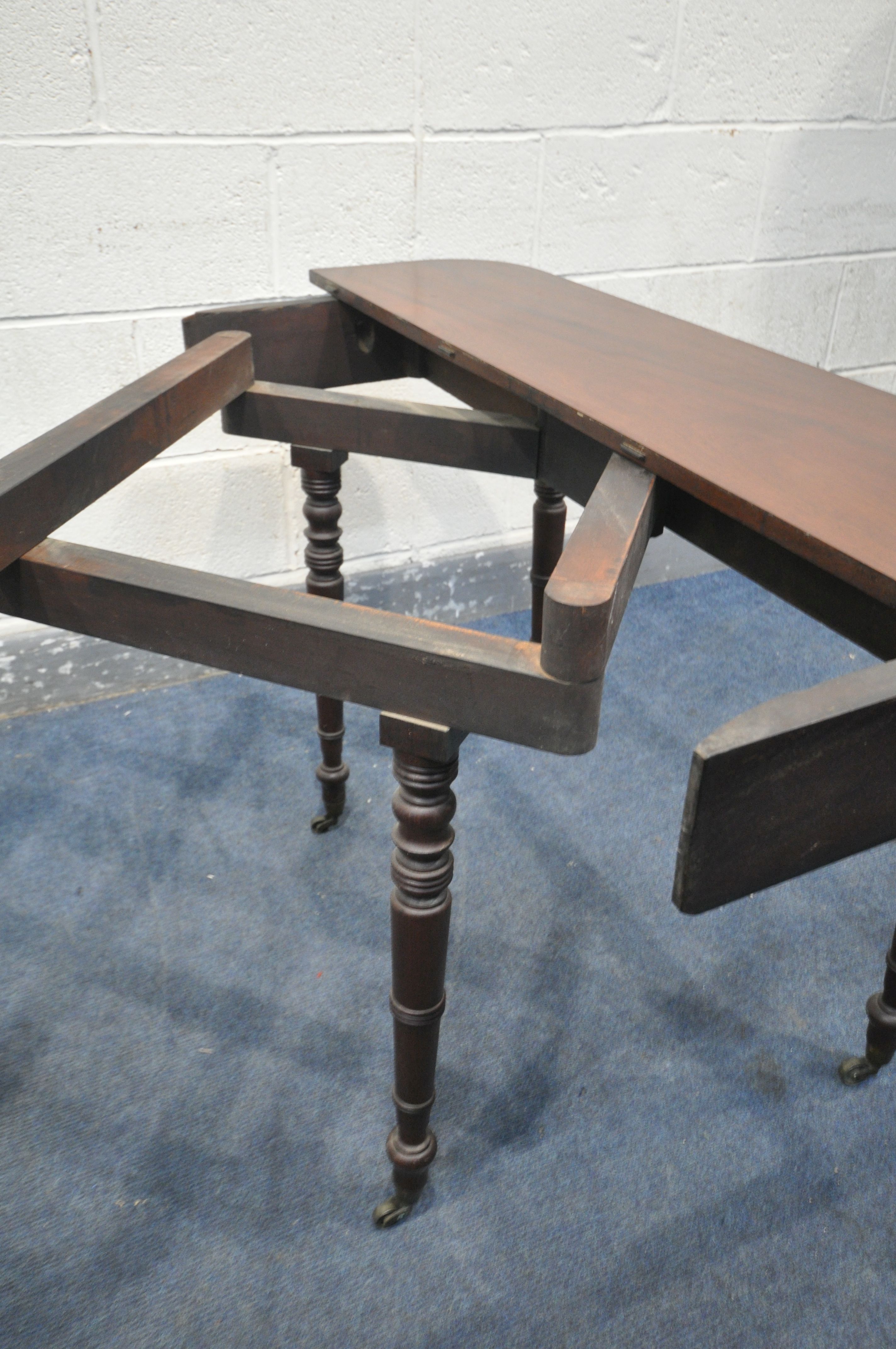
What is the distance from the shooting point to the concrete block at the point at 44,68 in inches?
50.8

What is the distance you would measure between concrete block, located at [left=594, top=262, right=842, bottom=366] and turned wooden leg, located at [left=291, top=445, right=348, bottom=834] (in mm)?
931

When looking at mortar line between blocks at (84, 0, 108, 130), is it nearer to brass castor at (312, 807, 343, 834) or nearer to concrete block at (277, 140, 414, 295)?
concrete block at (277, 140, 414, 295)

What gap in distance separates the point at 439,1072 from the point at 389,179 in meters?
1.34

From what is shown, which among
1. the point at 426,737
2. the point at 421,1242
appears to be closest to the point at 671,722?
the point at 421,1242

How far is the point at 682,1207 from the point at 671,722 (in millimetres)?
862

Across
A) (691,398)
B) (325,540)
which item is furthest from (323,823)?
(691,398)

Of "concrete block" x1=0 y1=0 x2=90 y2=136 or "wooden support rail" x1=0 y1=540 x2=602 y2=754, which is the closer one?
"wooden support rail" x1=0 y1=540 x2=602 y2=754

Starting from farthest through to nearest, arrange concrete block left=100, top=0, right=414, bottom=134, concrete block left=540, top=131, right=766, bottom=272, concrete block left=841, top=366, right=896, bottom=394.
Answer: concrete block left=841, top=366, right=896, bottom=394, concrete block left=540, top=131, right=766, bottom=272, concrete block left=100, top=0, right=414, bottom=134

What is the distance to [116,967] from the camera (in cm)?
118

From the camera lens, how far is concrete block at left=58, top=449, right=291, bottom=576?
1614mm

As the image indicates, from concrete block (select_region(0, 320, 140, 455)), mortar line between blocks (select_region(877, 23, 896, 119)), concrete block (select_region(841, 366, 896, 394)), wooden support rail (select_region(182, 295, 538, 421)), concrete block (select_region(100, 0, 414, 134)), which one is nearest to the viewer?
wooden support rail (select_region(182, 295, 538, 421))

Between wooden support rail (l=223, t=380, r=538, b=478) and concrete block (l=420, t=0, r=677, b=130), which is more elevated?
concrete block (l=420, t=0, r=677, b=130)

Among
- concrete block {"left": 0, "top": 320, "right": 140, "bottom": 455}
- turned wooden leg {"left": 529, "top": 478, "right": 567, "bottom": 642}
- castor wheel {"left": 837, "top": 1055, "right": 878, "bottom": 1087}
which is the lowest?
castor wheel {"left": 837, "top": 1055, "right": 878, "bottom": 1087}

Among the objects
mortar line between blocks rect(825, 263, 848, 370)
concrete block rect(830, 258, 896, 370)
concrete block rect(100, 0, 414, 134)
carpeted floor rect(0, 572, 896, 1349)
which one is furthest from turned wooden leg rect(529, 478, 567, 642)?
concrete block rect(830, 258, 896, 370)
